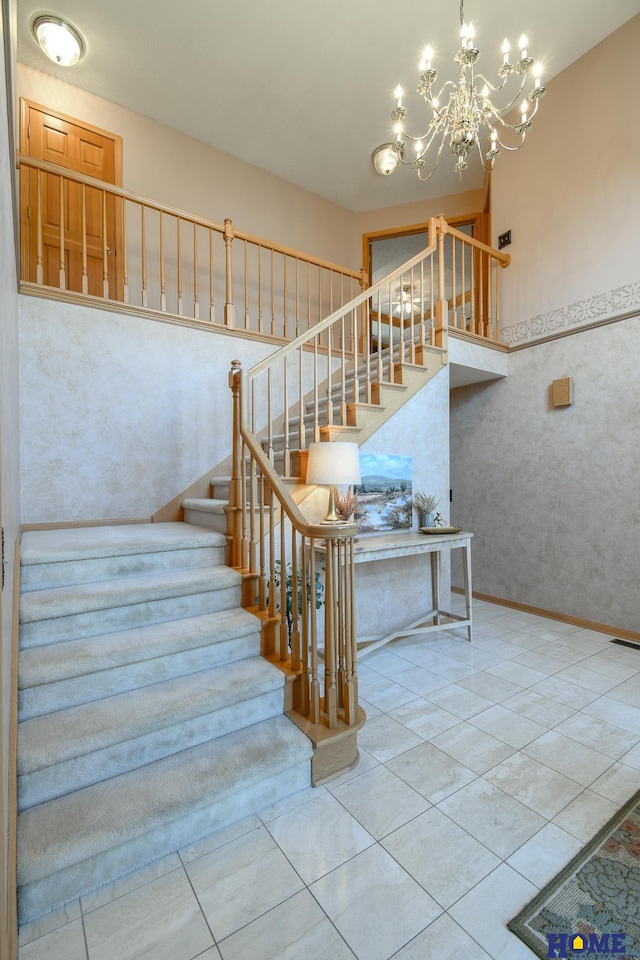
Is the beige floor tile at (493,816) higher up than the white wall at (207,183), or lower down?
lower down

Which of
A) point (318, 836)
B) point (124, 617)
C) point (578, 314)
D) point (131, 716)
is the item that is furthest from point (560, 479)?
point (131, 716)

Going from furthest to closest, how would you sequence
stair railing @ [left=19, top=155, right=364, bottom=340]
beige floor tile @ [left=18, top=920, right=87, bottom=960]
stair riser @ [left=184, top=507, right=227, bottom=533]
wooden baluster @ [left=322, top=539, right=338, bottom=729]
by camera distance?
stair railing @ [left=19, top=155, right=364, bottom=340], stair riser @ [left=184, top=507, right=227, bottom=533], wooden baluster @ [left=322, top=539, right=338, bottom=729], beige floor tile @ [left=18, top=920, right=87, bottom=960]

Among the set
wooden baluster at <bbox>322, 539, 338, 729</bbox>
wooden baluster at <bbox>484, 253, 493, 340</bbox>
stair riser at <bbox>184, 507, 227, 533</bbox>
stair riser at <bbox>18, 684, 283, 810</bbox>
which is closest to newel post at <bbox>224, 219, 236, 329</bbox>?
stair riser at <bbox>184, 507, 227, 533</bbox>

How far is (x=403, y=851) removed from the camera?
1.52 metres

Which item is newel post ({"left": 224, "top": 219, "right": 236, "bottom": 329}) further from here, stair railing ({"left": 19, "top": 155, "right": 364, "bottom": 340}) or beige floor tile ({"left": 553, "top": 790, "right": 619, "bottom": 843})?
beige floor tile ({"left": 553, "top": 790, "right": 619, "bottom": 843})

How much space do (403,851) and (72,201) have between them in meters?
5.46

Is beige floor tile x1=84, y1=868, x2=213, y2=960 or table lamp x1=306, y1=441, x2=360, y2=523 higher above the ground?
table lamp x1=306, y1=441, x2=360, y2=523

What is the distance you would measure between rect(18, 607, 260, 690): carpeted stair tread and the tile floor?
2.40 ft

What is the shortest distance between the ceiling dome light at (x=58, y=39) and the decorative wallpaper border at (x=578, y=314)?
4.66 metres

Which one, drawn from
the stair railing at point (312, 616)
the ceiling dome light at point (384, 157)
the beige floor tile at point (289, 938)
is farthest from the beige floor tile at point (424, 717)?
the ceiling dome light at point (384, 157)

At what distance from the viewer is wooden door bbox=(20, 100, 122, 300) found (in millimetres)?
3906

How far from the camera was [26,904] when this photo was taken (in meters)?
1.28

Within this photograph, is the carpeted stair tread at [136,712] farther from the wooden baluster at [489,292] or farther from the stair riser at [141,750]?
the wooden baluster at [489,292]

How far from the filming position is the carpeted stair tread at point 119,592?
1.96 m
